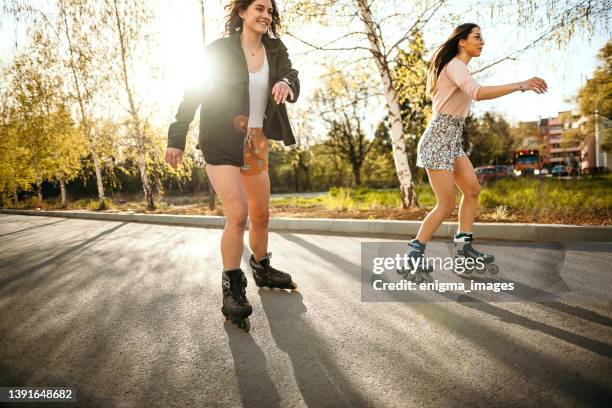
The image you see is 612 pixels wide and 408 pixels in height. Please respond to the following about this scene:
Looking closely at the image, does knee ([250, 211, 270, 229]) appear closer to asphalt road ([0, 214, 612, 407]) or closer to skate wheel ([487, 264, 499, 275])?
asphalt road ([0, 214, 612, 407])

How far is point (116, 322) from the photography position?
2.73 meters

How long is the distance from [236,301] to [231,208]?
2.01 feet

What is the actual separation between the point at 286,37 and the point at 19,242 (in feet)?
22.6

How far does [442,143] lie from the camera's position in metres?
3.45

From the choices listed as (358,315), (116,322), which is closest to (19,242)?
(116,322)

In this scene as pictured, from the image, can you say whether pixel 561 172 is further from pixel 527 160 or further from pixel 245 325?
pixel 245 325

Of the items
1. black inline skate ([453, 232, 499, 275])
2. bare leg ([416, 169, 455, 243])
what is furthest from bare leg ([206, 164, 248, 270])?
black inline skate ([453, 232, 499, 275])

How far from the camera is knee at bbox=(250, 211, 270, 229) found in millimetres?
3248

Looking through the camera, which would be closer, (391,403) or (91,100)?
(391,403)

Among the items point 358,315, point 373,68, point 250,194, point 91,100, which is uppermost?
point 91,100

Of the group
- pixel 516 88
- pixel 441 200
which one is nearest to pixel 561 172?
pixel 441 200

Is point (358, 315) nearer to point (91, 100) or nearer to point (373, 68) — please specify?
point (373, 68)

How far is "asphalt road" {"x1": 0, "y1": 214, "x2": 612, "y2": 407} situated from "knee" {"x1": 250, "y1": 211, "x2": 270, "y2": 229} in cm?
56

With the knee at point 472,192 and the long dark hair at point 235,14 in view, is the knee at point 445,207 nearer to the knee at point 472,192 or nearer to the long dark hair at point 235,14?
the knee at point 472,192
